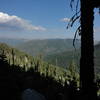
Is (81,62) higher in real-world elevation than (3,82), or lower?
higher

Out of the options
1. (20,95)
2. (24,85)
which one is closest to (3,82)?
(20,95)

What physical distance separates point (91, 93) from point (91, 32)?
6.76ft

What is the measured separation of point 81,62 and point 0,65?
5.48 meters

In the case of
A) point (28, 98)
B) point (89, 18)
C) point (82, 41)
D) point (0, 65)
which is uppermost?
point (89, 18)

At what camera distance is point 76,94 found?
8.52m

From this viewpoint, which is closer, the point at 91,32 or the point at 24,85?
the point at 91,32

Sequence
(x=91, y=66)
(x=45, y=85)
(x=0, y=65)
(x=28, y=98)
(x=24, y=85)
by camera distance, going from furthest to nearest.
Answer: (x=0, y=65) < (x=45, y=85) < (x=24, y=85) < (x=91, y=66) < (x=28, y=98)

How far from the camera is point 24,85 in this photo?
36.1 ft

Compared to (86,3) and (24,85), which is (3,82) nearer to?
(24,85)

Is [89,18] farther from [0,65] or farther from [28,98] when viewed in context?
[0,65]

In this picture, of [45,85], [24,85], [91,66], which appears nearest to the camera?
[91,66]

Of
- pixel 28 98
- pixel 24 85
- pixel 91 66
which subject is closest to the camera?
pixel 28 98

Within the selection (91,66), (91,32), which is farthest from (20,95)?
(91,32)

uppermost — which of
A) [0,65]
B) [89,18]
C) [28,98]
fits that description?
[89,18]
